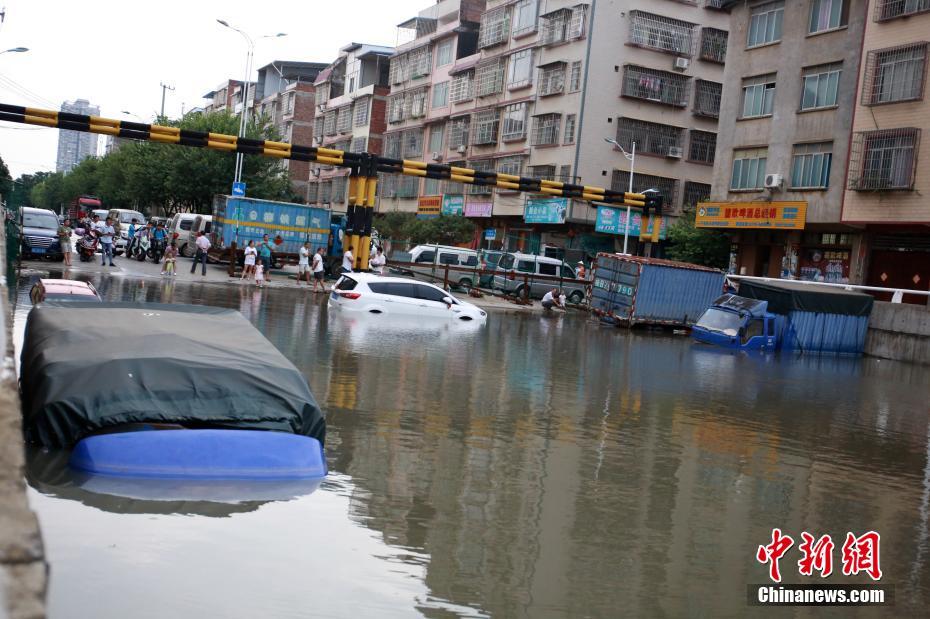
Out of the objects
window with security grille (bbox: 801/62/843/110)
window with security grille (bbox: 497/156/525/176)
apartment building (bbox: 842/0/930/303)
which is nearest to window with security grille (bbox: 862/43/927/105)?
apartment building (bbox: 842/0/930/303)

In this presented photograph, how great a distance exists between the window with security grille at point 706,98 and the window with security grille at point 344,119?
34564 millimetres

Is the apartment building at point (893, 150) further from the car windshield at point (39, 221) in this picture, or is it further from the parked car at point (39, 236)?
the car windshield at point (39, 221)

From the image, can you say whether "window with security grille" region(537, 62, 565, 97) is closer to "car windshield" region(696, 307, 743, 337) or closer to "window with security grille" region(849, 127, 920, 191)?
"window with security grille" region(849, 127, 920, 191)

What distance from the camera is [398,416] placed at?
13102 millimetres

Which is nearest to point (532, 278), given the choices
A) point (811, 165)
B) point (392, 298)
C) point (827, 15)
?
point (811, 165)

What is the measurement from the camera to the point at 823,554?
8.40 m

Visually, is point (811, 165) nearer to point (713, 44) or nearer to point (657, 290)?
point (657, 290)

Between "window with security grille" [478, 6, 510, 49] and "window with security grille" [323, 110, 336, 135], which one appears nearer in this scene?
"window with security grille" [478, 6, 510, 49]

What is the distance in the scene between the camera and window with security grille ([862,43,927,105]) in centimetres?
3528

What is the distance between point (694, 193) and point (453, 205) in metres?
15.2

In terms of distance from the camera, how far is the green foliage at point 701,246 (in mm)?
45688

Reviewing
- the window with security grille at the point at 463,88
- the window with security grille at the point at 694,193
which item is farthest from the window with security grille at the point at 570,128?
the window with security grille at the point at 463,88

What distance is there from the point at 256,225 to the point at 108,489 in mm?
34043

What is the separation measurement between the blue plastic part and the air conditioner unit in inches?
1368
